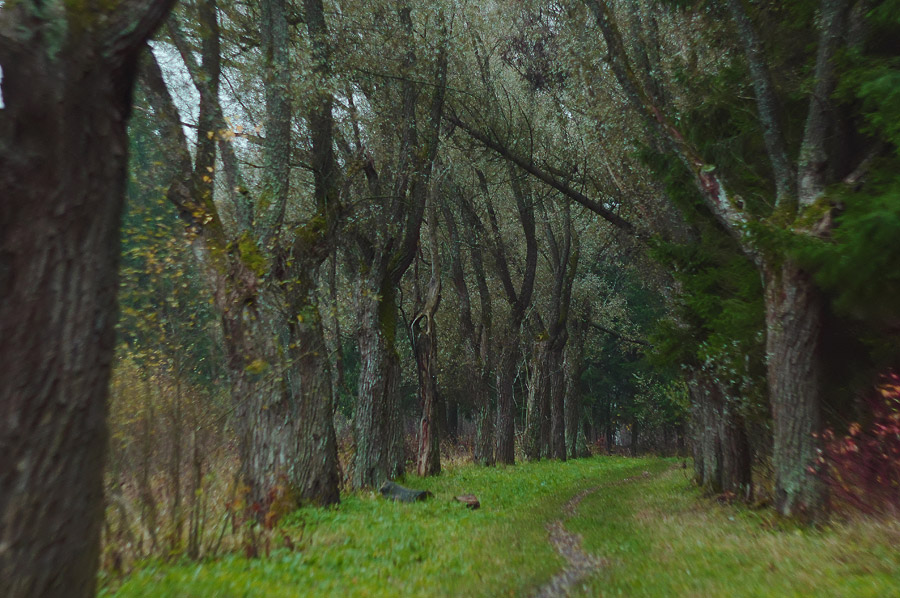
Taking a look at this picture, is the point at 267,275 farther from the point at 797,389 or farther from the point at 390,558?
the point at 797,389

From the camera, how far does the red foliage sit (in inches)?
318

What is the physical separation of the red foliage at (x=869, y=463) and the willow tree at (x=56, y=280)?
837 centimetres

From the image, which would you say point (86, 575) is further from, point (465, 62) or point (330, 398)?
point (465, 62)

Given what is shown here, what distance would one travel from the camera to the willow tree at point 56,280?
12.4ft

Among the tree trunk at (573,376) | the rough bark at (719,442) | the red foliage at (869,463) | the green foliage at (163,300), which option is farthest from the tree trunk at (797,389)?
the tree trunk at (573,376)

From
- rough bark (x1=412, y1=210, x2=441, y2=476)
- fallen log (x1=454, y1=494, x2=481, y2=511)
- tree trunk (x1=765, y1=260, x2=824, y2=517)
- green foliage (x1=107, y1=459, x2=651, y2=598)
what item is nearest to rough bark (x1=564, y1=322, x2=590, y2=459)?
rough bark (x1=412, y1=210, x2=441, y2=476)

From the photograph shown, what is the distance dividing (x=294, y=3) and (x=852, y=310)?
45.1 ft

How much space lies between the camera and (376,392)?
51.5ft

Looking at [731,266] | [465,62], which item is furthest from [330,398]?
[465,62]

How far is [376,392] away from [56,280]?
39.1 feet

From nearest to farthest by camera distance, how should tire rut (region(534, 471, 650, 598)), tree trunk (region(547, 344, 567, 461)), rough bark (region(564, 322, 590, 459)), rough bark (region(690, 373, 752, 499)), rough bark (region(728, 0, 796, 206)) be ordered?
tire rut (region(534, 471, 650, 598)), rough bark (region(728, 0, 796, 206)), rough bark (region(690, 373, 752, 499)), tree trunk (region(547, 344, 567, 461)), rough bark (region(564, 322, 590, 459))

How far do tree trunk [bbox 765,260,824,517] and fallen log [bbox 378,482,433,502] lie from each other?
260 inches

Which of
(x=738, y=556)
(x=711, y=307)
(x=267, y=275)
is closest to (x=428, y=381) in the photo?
(x=267, y=275)

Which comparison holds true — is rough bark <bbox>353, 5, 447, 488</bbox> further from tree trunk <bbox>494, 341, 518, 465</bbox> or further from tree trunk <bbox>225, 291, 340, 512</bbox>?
tree trunk <bbox>494, 341, 518, 465</bbox>
